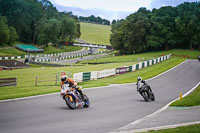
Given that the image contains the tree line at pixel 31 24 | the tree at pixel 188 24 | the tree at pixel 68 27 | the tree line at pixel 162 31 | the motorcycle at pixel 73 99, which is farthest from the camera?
the tree at pixel 68 27

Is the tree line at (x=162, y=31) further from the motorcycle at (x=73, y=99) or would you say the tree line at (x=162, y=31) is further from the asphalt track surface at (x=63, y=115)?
the motorcycle at (x=73, y=99)

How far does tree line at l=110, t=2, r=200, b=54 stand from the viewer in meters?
99.3

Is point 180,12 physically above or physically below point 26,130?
above

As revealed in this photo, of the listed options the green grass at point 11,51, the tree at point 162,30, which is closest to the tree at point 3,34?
the green grass at point 11,51

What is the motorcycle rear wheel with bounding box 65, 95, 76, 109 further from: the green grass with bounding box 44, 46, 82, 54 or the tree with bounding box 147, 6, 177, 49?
the green grass with bounding box 44, 46, 82, 54

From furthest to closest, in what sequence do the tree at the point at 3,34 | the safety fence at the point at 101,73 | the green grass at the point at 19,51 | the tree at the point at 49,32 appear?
1. the tree at the point at 49,32
2. the tree at the point at 3,34
3. the green grass at the point at 19,51
4. the safety fence at the point at 101,73

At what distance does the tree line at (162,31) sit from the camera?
326ft

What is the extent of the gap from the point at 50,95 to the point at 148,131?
1087 centimetres

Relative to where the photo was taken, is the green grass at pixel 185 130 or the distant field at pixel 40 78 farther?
the distant field at pixel 40 78

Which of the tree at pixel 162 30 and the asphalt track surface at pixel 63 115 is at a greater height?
the tree at pixel 162 30

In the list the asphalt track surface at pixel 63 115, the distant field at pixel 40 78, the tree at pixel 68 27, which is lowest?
the distant field at pixel 40 78

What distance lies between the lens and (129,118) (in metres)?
13.7

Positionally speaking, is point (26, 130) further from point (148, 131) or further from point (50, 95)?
point (50, 95)

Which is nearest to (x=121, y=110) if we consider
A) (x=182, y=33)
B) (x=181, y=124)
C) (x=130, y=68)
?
(x=181, y=124)
